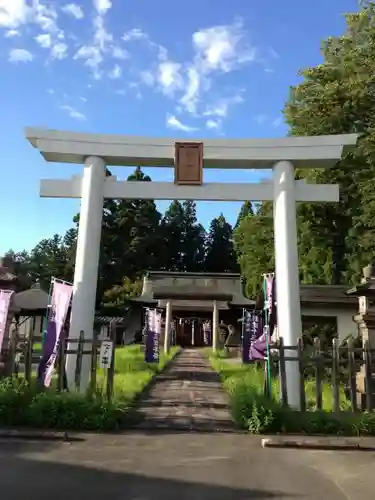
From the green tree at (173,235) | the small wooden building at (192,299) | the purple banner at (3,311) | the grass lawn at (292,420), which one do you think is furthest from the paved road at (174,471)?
the green tree at (173,235)

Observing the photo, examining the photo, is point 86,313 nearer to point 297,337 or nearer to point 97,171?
point 97,171

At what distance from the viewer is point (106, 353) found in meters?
10.3

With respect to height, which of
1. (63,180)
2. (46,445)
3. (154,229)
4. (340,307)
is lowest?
(46,445)

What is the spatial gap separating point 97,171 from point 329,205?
47.0 feet

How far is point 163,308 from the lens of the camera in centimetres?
3503

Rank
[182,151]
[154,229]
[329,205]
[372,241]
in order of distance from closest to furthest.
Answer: [182,151]
[372,241]
[329,205]
[154,229]

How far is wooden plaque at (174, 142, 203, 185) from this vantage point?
11711 millimetres

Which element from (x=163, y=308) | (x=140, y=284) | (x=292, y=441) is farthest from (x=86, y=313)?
(x=140, y=284)

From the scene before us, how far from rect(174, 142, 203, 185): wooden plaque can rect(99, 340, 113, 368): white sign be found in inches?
160

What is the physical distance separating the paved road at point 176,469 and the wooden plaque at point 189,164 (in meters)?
5.45

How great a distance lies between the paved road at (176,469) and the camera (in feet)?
19.1

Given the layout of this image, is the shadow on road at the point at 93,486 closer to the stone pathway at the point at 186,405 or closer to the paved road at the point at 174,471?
the paved road at the point at 174,471

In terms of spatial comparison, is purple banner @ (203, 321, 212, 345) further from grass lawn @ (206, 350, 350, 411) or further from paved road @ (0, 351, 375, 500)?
paved road @ (0, 351, 375, 500)

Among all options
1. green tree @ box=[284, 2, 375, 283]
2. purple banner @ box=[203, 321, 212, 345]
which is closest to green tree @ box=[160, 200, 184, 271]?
purple banner @ box=[203, 321, 212, 345]
